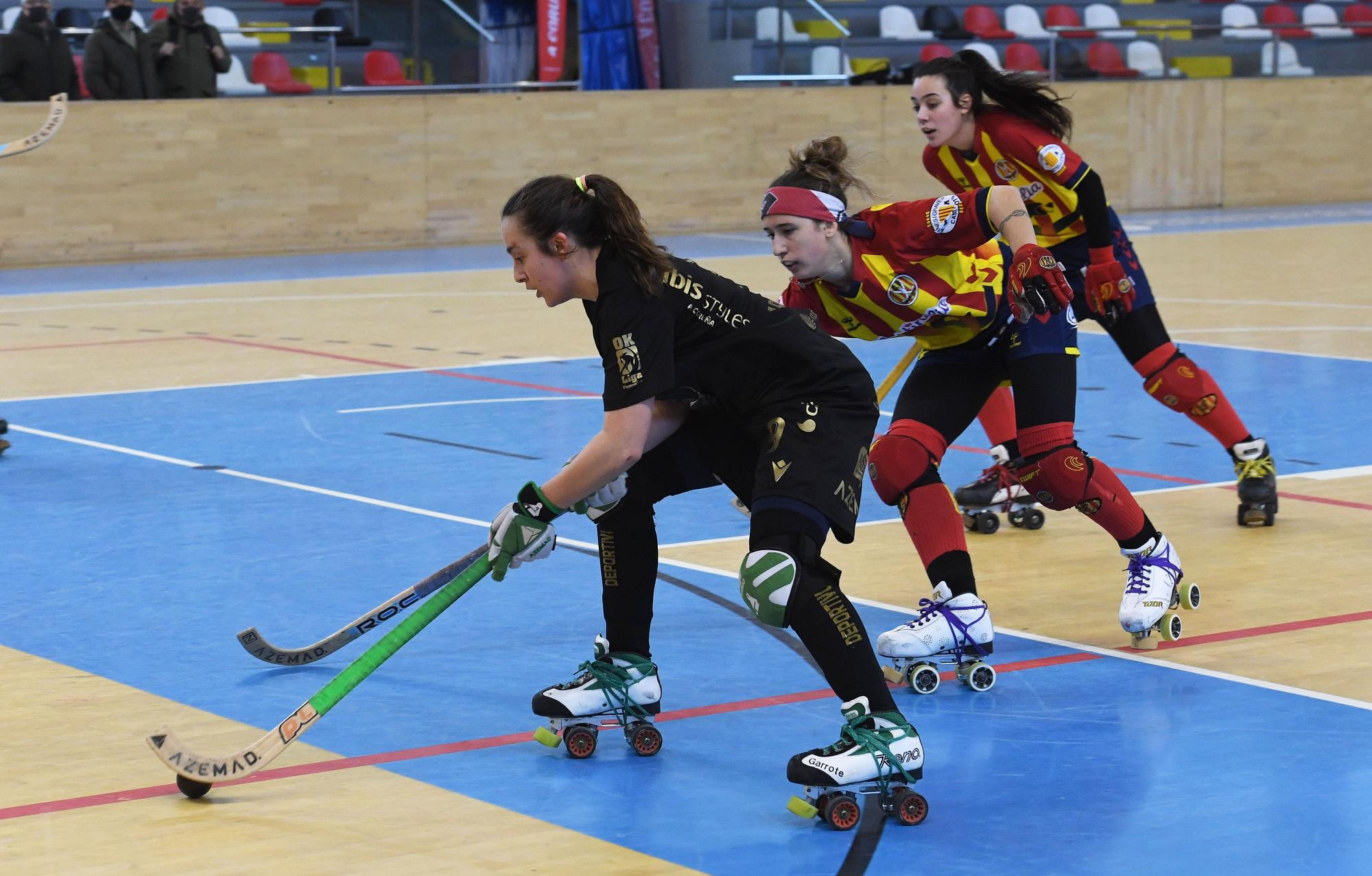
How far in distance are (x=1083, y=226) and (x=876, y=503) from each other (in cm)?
162

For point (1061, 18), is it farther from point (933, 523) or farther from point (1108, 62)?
point (933, 523)

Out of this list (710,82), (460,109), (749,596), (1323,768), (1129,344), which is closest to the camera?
(749,596)

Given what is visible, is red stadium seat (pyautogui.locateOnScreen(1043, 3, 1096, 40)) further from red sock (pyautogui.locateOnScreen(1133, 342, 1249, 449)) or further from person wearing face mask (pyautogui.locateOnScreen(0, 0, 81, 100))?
red sock (pyautogui.locateOnScreen(1133, 342, 1249, 449))

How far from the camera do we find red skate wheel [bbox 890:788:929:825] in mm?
3953

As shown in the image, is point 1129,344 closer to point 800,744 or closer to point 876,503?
point 876,503

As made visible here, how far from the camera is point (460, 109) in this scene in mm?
18984

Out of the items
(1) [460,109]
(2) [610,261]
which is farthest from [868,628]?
(1) [460,109]

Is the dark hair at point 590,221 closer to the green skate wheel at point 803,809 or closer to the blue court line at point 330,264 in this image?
the green skate wheel at point 803,809

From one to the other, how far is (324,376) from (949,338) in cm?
626

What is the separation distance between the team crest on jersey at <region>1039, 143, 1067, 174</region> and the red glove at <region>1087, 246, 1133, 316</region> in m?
0.45

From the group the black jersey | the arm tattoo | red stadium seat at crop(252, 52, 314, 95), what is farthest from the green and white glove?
red stadium seat at crop(252, 52, 314, 95)

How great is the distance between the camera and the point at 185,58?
1755 centimetres

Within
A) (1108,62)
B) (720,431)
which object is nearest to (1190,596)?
(720,431)

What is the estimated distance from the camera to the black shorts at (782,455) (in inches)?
161
